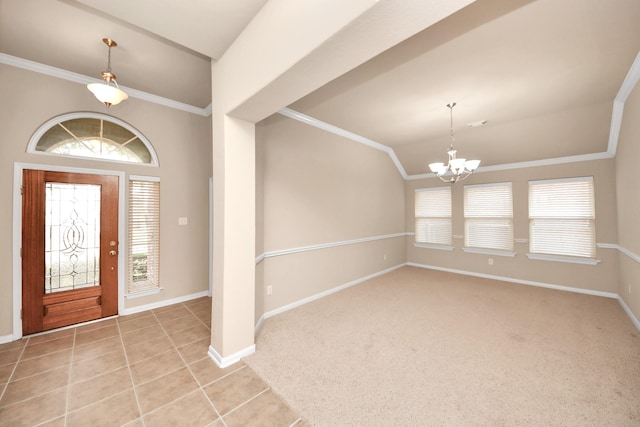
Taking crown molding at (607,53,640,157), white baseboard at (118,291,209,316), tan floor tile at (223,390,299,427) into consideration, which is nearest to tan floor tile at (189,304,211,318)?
white baseboard at (118,291,209,316)

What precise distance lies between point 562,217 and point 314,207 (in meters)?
4.63

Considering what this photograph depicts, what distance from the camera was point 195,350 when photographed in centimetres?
243

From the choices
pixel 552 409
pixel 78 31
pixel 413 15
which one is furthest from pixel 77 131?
pixel 552 409

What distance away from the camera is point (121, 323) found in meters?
2.97

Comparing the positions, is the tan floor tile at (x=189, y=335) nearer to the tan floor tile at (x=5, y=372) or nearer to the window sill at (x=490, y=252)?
the tan floor tile at (x=5, y=372)

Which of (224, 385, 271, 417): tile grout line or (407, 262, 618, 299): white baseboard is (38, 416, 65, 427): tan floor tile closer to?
(224, 385, 271, 417): tile grout line

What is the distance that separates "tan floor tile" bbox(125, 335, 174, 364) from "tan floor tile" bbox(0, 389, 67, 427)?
500 mm

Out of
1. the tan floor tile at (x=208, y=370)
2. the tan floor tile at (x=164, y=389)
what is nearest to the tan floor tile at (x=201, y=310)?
the tan floor tile at (x=208, y=370)

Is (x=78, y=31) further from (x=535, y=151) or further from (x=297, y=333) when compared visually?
(x=535, y=151)

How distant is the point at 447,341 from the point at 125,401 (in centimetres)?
301

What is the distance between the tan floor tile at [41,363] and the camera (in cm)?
206

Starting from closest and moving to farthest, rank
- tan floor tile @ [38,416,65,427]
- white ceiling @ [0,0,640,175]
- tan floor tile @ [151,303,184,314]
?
tan floor tile @ [38,416,65,427], white ceiling @ [0,0,640,175], tan floor tile @ [151,303,184,314]

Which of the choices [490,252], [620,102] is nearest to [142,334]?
[490,252]

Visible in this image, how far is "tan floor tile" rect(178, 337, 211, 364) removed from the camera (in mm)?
2303
